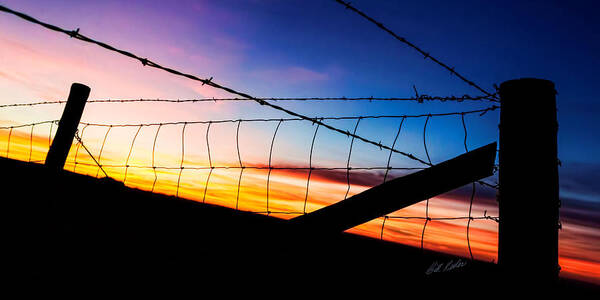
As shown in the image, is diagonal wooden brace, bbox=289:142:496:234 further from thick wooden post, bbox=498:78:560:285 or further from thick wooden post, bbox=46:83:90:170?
thick wooden post, bbox=46:83:90:170

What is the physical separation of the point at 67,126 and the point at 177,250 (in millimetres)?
2441

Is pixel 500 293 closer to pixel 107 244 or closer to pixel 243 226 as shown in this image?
pixel 243 226

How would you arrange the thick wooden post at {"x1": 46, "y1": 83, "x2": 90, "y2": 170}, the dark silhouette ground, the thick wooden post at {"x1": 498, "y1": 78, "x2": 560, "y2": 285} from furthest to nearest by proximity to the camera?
the thick wooden post at {"x1": 46, "y1": 83, "x2": 90, "y2": 170}
the thick wooden post at {"x1": 498, "y1": 78, "x2": 560, "y2": 285}
the dark silhouette ground

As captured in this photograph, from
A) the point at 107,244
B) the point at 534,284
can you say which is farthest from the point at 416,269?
the point at 107,244

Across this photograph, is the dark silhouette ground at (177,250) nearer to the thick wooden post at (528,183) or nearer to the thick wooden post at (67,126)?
the thick wooden post at (528,183)

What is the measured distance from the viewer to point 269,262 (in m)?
1.39

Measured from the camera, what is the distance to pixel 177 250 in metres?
1.36

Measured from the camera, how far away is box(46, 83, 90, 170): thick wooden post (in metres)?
3.01

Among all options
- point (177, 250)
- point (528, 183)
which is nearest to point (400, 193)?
point (528, 183)

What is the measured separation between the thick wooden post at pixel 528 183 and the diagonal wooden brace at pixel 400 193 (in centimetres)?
16

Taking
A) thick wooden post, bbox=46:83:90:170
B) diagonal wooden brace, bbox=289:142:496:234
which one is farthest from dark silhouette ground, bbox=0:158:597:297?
thick wooden post, bbox=46:83:90:170

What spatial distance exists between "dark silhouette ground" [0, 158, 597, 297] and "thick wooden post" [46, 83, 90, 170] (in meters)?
1.51

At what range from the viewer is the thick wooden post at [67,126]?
301 cm

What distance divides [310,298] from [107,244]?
2.63 feet
